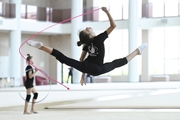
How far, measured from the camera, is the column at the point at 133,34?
25562 millimetres

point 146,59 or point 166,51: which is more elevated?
point 166,51

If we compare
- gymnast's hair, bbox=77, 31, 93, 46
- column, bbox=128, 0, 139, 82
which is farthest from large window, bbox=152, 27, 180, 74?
gymnast's hair, bbox=77, 31, 93, 46

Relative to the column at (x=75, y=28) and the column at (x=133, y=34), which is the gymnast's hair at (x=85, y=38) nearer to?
the column at (x=133, y=34)

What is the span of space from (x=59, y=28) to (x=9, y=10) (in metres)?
4.53

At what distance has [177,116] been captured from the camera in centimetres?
826

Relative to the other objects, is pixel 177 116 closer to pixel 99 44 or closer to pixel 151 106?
pixel 151 106

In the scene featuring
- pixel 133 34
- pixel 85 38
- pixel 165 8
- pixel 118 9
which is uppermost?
pixel 165 8

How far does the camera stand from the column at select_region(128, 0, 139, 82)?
25.6 m

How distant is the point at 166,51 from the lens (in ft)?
96.9

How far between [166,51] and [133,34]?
206 inches

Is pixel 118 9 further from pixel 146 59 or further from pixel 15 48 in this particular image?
pixel 15 48

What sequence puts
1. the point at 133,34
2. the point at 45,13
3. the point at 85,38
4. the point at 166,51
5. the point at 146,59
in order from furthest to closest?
the point at 166,51, the point at 146,59, the point at 45,13, the point at 133,34, the point at 85,38

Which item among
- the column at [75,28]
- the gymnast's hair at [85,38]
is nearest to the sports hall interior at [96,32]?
the column at [75,28]

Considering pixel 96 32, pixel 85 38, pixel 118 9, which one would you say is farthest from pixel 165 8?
pixel 85 38
